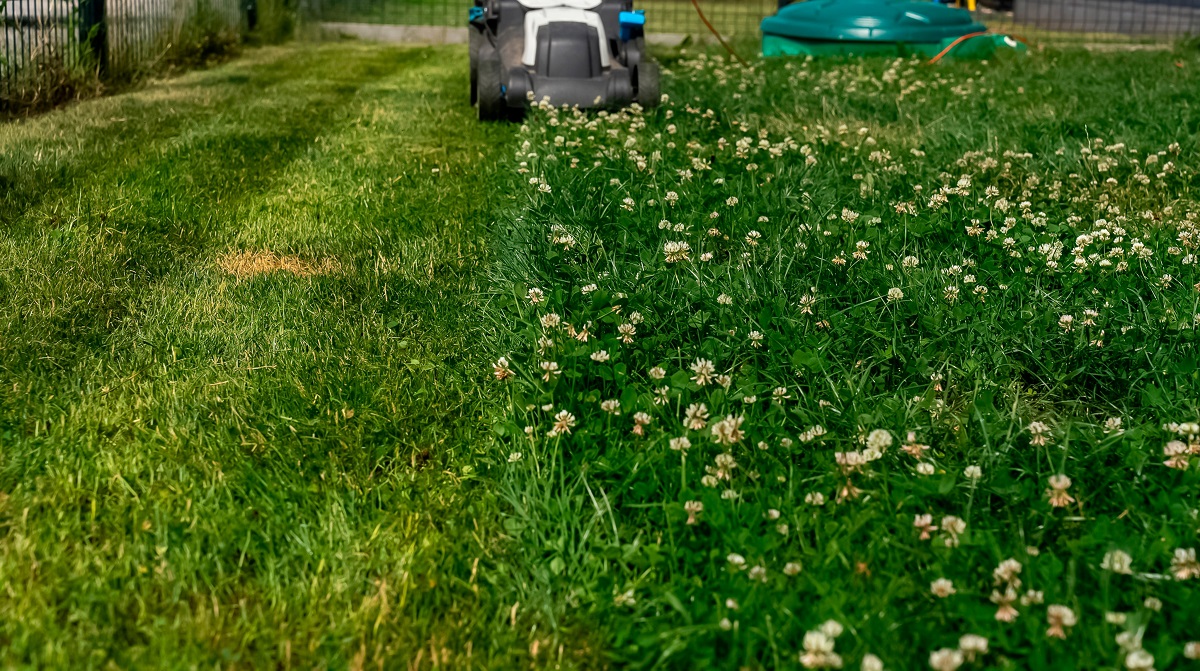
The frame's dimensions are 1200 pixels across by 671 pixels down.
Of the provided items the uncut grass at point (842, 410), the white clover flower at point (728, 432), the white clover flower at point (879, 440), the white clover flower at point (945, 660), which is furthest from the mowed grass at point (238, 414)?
the white clover flower at point (879, 440)

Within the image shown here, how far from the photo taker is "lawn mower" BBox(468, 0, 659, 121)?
244 inches

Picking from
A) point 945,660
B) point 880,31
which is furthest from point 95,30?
point 945,660

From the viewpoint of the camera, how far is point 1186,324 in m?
2.76

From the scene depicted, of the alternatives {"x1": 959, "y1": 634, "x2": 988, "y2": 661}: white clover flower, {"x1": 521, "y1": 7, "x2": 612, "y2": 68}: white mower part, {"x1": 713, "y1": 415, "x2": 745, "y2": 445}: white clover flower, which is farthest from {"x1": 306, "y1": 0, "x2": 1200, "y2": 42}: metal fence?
{"x1": 959, "y1": 634, "x2": 988, "y2": 661}: white clover flower

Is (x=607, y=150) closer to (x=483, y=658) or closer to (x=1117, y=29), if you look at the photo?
(x=483, y=658)

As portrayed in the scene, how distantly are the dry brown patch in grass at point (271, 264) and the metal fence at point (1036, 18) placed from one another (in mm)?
9238

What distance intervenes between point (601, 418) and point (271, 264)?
68.7 inches

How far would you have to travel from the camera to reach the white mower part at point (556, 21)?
658cm

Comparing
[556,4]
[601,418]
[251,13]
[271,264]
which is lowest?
[601,418]

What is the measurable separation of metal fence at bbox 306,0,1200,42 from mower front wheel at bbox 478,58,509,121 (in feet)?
20.6

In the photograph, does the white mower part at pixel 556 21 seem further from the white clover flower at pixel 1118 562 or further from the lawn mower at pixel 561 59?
the white clover flower at pixel 1118 562

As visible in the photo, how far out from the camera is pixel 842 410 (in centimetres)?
240

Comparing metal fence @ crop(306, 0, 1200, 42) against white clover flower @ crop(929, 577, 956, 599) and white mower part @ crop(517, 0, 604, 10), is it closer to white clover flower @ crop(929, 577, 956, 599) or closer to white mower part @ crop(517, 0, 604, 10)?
white mower part @ crop(517, 0, 604, 10)

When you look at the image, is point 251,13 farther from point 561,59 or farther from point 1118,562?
point 1118,562
